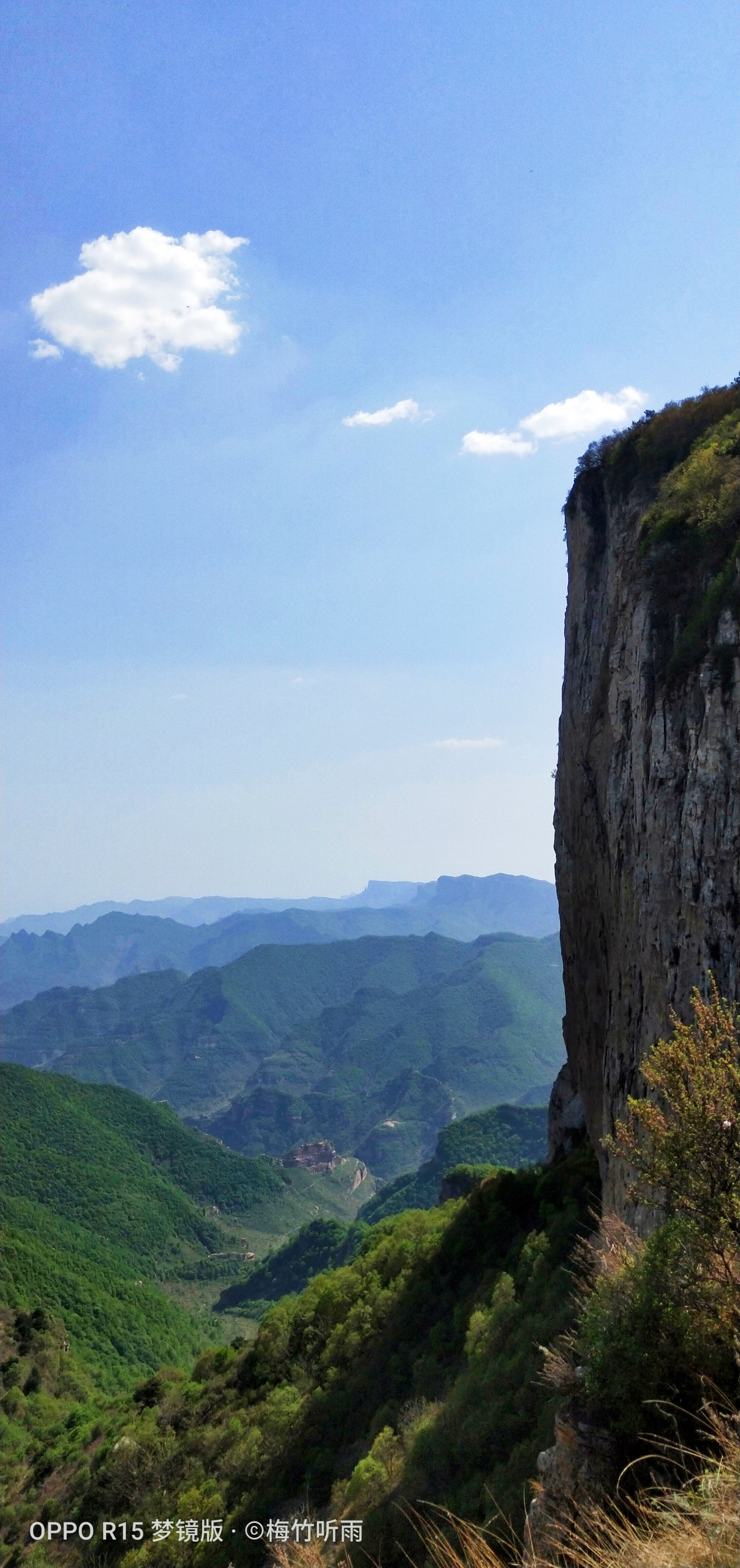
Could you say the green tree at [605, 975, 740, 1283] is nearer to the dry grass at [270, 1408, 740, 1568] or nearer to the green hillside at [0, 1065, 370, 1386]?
the dry grass at [270, 1408, 740, 1568]

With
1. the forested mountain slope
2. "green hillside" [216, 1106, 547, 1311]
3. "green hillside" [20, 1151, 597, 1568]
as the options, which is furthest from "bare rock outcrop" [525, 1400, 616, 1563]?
"green hillside" [216, 1106, 547, 1311]

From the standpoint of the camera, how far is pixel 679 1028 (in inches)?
307

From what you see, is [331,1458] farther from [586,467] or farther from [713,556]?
[586,467]

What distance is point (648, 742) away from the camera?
60.1 feet

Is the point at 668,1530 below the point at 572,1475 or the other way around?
the other way around

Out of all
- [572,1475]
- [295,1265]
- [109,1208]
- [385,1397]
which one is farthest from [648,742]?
[109,1208]

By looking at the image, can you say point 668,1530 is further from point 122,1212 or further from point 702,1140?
point 122,1212

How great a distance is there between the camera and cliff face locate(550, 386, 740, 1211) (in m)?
15.3

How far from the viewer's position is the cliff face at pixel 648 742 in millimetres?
15297

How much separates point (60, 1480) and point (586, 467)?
160 feet

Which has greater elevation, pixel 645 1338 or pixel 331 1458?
pixel 645 1338

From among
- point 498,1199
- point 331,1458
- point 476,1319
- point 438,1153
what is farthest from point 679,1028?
point 438,1153

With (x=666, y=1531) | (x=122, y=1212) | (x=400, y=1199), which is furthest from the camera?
(x=400, y=1199)

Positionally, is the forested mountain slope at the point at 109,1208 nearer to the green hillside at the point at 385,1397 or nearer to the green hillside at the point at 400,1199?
the green hillside at the point at 400,1199
